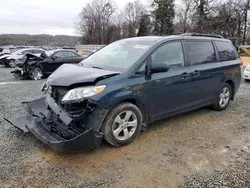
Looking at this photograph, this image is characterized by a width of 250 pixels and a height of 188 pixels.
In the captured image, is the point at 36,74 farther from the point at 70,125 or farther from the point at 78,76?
the point at 70,125

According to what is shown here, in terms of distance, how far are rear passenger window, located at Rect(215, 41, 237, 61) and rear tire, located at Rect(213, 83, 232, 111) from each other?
60 cm

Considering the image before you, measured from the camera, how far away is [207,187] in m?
2.61

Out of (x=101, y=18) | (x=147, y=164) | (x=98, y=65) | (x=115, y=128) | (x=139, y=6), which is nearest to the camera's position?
(x=147, y=164)

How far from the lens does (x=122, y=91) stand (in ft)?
10.7

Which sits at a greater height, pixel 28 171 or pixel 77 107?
pixel 77 107

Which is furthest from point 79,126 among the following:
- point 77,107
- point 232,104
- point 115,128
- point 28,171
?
point 232,104

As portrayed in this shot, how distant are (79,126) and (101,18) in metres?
60.2

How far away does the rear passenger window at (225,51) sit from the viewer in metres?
5.05

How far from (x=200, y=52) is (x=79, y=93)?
2.70 m

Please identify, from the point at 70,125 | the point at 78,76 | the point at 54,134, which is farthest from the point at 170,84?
the point at 54,134

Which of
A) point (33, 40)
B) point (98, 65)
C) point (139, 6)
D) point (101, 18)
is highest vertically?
point (139, 6)

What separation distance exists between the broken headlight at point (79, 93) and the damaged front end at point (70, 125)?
0.21ft

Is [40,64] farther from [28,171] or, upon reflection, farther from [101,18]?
[101,18]

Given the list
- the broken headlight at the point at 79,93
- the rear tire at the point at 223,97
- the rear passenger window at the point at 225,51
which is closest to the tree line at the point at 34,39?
the rear passenger window at the point at 225,51
